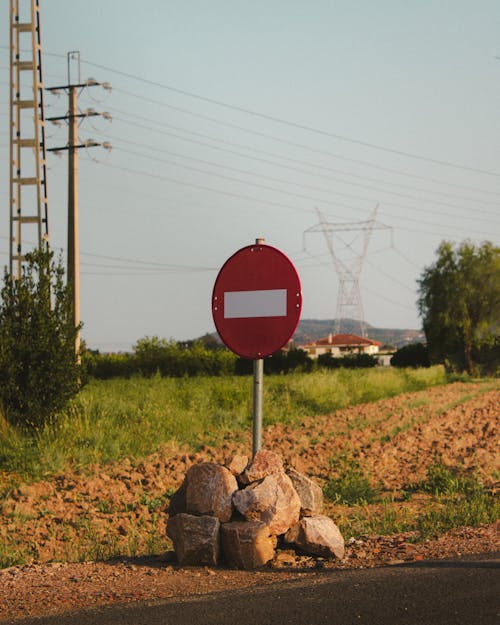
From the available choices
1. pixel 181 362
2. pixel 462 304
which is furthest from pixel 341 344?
pixel 181 362

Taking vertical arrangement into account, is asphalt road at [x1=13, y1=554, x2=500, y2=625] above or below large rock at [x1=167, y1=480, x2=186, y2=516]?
below

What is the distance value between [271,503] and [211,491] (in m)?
0.50

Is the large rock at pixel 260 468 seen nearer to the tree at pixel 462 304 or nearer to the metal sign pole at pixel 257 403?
the metal sign pole at pixel 257 403

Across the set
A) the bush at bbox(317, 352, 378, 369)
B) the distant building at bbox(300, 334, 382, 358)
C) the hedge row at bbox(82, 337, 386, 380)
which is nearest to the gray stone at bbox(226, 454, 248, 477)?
the hedge row at bbox(82, 337, 386, 380)

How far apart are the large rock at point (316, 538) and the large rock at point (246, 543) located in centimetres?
31

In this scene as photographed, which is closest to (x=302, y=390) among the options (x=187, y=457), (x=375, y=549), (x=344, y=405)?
(x=344, y=405)

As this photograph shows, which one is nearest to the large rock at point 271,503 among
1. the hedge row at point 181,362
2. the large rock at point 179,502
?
the large rock at point 179,502

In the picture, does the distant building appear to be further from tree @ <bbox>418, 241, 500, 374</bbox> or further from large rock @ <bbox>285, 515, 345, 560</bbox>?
large rock @ <bbox>285, 515, 345, 560</bbox>

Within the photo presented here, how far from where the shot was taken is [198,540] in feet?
21.9

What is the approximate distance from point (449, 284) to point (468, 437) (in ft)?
179

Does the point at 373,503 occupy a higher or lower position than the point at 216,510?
lower

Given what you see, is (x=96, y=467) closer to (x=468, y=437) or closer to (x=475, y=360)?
(x=468, y=437)

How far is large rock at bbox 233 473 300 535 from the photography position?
6781 millimetres

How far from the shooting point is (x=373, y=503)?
1088cm
